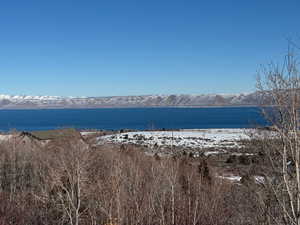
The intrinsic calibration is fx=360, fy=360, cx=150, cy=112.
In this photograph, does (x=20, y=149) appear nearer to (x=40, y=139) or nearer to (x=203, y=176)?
(x=40, y=139)

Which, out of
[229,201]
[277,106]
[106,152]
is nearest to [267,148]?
[277,106]

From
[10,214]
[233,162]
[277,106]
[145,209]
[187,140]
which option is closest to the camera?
[277,106]

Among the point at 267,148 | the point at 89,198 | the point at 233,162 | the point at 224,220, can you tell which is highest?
the point at 267,148

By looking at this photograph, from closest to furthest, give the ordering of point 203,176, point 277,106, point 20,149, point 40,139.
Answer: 1. point 277,106
2. point 203,176
3. point 20,149
4. point 40,139

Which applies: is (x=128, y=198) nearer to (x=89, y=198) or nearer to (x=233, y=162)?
(x=89, y=198)

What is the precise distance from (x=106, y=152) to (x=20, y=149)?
8607 millimetres

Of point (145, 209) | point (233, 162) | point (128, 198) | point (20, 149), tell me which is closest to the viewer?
point (145, 209)

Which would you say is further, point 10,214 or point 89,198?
point 10,214

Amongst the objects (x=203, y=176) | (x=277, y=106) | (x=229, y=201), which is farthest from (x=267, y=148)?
(x=203, y=176)

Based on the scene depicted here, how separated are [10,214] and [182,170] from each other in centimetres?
1075

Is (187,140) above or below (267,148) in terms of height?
below

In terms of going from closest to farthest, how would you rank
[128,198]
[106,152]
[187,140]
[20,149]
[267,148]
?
[267,148], [128,198], [106,152], [20,149], [187,140]

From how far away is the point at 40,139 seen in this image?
117ft

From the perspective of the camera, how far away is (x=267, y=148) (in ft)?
24.2
